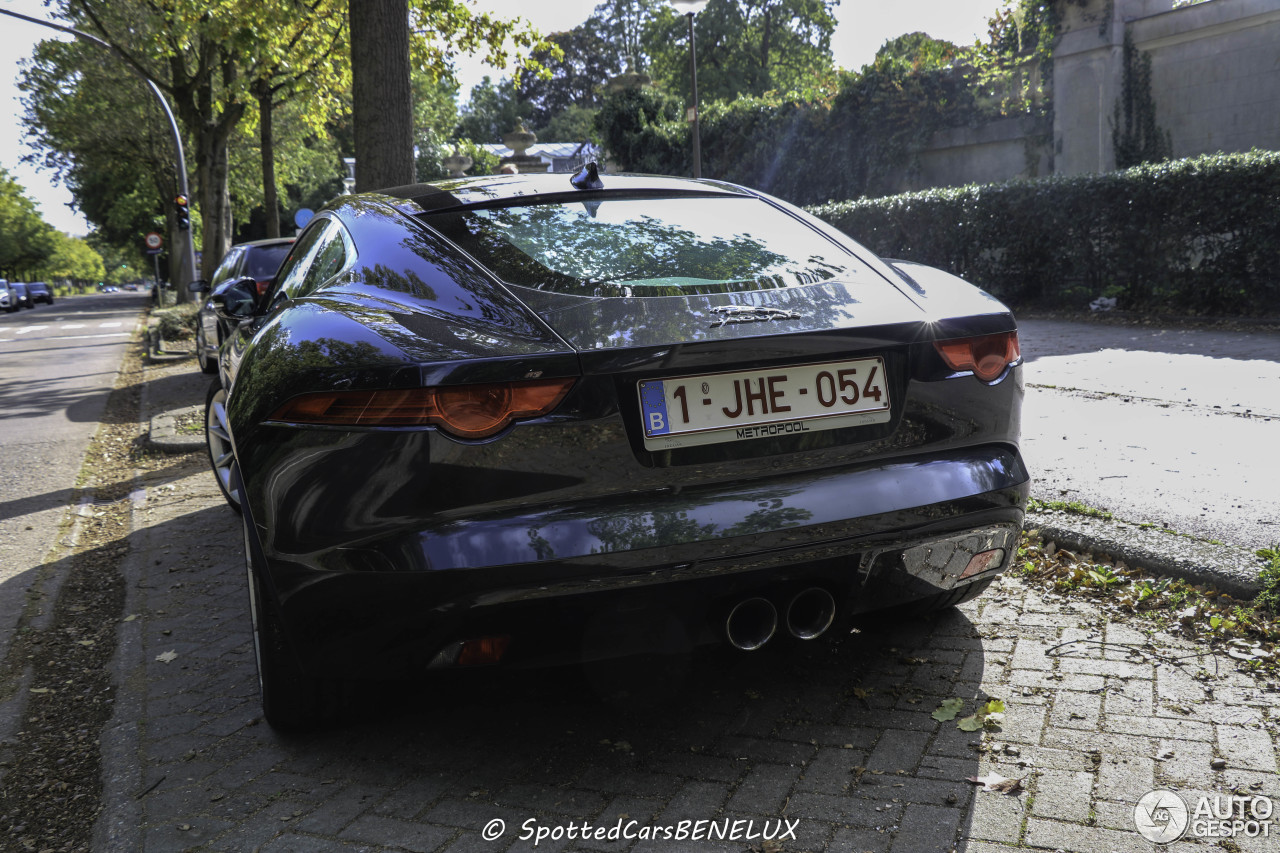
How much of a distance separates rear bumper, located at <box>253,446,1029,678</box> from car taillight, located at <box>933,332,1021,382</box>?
0.29 metres

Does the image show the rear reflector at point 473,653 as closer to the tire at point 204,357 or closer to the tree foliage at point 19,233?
the tire at point 204,357

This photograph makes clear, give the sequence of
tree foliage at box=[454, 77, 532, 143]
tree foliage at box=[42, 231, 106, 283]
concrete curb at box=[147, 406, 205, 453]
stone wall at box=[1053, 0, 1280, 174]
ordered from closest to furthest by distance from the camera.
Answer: concrete curb at box=[147, 406, 205, 453]
stone wall at box=[1053, 0, 1280, 174]
tree foliage at box=[454, 77, 532, 143]
tree foliage at box=[42, 231, 106, 283]

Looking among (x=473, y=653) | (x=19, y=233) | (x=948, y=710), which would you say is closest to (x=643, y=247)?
(x=473, y=653)

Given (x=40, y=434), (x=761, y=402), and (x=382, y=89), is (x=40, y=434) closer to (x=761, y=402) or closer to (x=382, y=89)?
(x=382, y=89)

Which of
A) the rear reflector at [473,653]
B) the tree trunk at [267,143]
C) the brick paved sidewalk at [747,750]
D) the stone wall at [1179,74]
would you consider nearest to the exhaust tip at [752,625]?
the brick paved sidewalk at [747,750]

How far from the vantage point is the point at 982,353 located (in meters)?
2.78

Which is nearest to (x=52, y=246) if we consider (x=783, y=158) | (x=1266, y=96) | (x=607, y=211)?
(x=783, y=158)

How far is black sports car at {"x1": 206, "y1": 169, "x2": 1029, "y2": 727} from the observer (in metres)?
2.32

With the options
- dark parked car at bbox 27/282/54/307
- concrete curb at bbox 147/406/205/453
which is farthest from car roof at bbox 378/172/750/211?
dark parked car at bbox 27/282/54/307

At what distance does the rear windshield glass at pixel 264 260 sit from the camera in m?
12.1

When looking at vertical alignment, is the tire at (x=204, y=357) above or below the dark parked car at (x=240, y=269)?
below

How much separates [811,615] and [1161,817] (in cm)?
88

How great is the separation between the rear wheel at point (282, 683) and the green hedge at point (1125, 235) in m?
10.4

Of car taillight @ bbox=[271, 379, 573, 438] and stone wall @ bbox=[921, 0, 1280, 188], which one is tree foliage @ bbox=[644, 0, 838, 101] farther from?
car taillight @ bbox=[271, 379, 573, 438]
